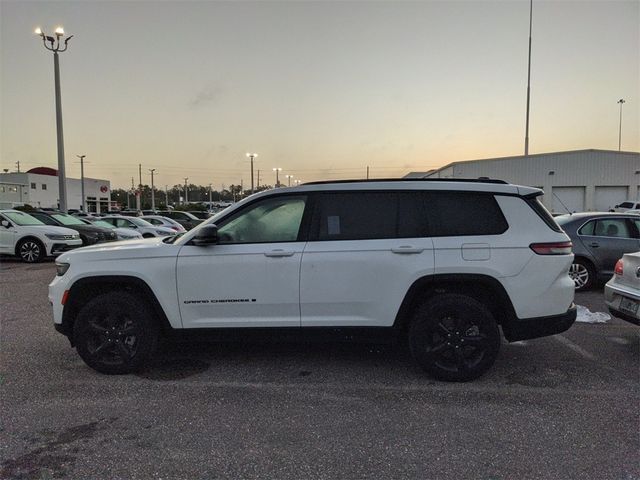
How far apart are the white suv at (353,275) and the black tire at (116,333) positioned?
11 mm

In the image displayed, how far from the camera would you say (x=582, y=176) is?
37406 millimetres

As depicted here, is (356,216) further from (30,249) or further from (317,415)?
(30,249)

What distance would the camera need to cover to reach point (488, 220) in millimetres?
3965

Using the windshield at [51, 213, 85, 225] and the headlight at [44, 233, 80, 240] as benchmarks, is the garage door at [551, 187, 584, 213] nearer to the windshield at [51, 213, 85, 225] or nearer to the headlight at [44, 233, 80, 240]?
the windshield at [51, 213, 85, 225]

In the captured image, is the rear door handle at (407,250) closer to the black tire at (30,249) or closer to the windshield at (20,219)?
the black tire at (30,249)

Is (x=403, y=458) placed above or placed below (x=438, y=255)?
below

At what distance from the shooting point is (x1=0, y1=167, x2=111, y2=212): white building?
6531 cm

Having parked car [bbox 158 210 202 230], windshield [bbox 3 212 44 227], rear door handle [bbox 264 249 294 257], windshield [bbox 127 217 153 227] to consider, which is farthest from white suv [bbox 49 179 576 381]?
parked car [bbox 158 210 202 230]

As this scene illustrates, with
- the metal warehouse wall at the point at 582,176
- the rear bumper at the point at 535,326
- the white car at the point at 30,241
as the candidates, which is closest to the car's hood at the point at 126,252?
the rear bumper at the point at 535,326

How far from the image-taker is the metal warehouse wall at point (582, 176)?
121 ft

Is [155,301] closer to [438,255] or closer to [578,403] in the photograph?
[438,255]

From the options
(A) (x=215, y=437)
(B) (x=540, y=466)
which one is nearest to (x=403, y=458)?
Answer: (B) (x=540, y=466)

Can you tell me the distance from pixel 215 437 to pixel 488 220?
2888mm

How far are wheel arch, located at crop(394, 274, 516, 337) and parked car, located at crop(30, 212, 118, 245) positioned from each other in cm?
1331
